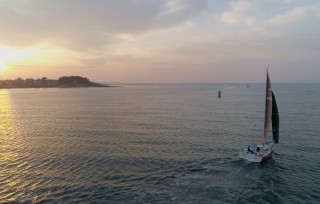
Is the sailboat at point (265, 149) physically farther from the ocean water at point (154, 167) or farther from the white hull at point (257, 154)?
the ocean water at point (154, 167)

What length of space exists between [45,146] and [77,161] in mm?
10644

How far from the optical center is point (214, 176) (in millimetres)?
27781

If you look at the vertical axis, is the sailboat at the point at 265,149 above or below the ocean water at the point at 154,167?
above

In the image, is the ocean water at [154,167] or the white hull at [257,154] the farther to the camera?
the white hull at [257,154]

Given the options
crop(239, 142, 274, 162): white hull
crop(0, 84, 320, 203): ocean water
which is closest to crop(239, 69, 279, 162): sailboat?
crop(239, 142, 274, 162): white hull

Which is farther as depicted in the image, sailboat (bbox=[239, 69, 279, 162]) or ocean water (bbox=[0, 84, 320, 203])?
sailboat (bbox=[239, 69, 279, 162])

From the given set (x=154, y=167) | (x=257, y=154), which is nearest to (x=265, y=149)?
(x=257, y=154)

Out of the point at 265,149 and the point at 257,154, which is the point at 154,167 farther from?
the point at 265,149

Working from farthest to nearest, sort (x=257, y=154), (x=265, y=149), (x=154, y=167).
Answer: (x=265, y=149)
(x=257, y=154)
(x=154, y=167)

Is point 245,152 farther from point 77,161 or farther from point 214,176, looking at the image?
point 77,161

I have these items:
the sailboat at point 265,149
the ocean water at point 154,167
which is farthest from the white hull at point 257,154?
the ocean water at point 154,167

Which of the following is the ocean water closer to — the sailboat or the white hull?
the white hull

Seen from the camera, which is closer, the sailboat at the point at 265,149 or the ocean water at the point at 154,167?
the ocean water at the point at 154,167

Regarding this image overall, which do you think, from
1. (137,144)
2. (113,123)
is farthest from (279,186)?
(113,123)
